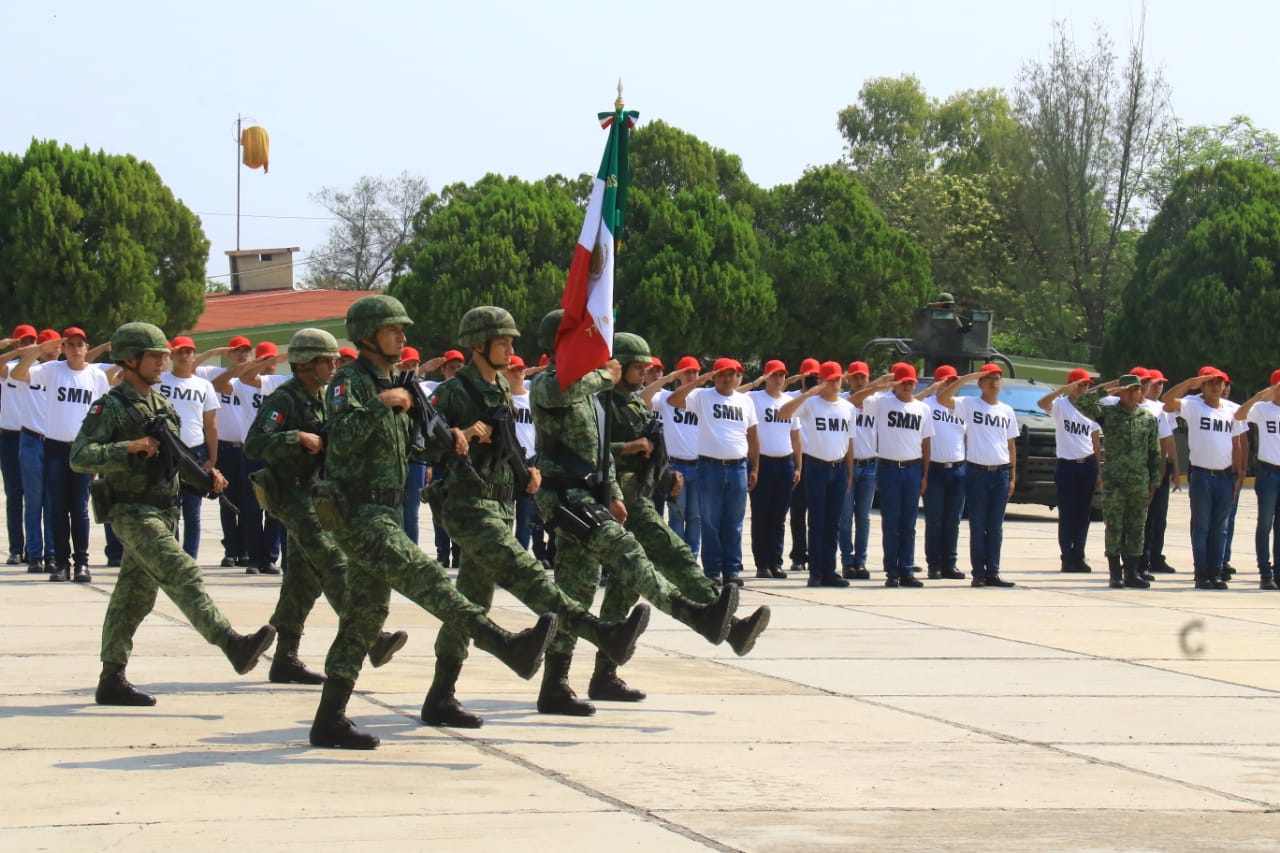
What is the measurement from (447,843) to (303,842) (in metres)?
0.45

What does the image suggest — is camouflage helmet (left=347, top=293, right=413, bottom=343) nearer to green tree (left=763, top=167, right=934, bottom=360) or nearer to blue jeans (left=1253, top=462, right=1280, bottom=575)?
blue jeans (left=1253, top=462, right=1280, bottom=575)

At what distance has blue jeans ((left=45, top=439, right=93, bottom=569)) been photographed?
45.9 feet

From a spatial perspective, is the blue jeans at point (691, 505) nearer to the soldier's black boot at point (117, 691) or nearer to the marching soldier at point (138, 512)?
the marching soldier at point (138, 512)

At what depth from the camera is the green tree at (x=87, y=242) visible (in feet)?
183

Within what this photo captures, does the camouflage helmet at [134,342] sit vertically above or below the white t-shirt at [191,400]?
above

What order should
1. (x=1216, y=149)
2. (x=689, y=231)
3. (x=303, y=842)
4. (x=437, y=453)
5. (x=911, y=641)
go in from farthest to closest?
(x=1216, y=149), (x=689, y=231), (x=911, y=641), (x=437, y=453), (x=303, y=842)

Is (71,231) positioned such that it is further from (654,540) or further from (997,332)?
(654,540)

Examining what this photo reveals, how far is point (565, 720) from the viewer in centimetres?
836

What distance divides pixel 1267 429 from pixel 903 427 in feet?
10.1

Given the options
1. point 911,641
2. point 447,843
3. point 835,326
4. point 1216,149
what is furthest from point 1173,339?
point 447,843

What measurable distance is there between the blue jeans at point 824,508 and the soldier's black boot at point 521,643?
8.16m

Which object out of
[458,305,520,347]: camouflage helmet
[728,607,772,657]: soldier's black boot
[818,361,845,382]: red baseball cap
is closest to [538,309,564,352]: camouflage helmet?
[458,305,520,347]: camouflage helmet

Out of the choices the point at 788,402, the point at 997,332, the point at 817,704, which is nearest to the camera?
the point at 817,704

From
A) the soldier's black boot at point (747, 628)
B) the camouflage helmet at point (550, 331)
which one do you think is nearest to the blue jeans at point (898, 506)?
the camouflage helmet at point (550, 331)
